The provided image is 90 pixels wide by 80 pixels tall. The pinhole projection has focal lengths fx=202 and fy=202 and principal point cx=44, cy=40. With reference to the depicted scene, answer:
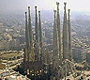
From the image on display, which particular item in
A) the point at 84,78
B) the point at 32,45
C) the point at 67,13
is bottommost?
the point at 84,78

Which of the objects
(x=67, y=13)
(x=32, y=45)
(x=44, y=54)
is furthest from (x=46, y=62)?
(x=67, y=13)

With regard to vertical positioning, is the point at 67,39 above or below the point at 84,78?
above

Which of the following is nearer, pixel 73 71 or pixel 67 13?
pixel 73 71

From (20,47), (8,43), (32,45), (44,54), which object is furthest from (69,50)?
(8,43)

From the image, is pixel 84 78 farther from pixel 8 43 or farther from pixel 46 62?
pixel 8 43

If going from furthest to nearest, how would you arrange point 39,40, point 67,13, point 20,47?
point 20,47 < point 39,40 < point 67,13

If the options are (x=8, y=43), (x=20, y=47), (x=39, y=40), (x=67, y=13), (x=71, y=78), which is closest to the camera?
(x=71, y=78)

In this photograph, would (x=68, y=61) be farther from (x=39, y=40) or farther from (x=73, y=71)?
(x=39, y=40)
